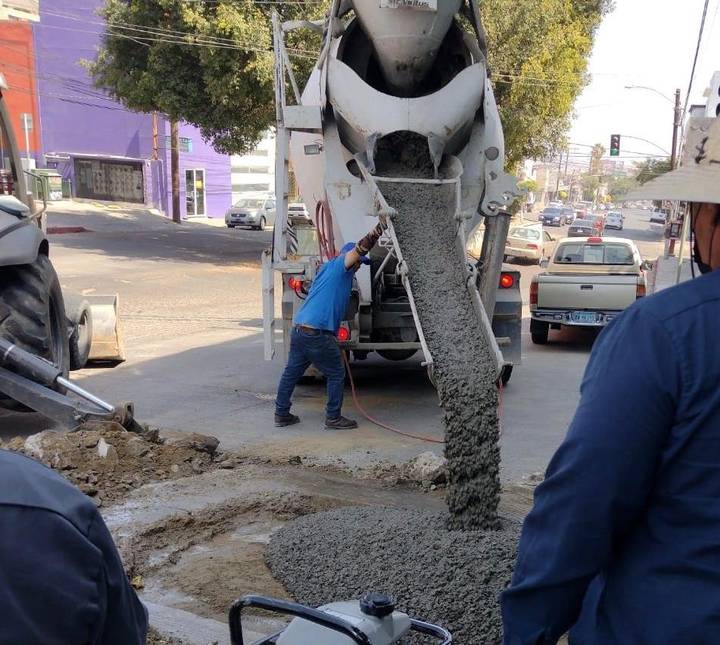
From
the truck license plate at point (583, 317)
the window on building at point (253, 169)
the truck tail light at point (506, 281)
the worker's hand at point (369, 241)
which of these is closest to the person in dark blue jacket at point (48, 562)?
the worker's hand at point (369, 241)

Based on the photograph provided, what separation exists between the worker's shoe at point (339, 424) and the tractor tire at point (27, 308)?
245 cm

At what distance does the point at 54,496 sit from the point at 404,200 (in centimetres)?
582

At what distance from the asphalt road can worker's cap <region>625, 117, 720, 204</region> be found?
4641mm

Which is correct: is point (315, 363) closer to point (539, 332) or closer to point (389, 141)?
point (389, 141)

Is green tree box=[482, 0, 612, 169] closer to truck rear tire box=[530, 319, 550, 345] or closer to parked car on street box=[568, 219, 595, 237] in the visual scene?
truck rear tire box=[530, 319, 550, 345]

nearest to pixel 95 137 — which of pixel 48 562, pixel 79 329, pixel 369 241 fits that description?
pixel 79 329

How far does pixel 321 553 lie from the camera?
436 cm

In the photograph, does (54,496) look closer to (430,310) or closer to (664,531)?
(664,531)

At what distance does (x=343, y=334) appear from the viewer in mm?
7777

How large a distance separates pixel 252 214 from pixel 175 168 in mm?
3865

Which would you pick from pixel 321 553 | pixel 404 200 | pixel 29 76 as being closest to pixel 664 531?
pixel 321 553

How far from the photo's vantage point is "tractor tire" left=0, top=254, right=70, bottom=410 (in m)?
6.52

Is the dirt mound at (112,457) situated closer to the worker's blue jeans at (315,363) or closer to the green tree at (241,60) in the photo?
the worker's blue jeans at (315,363)

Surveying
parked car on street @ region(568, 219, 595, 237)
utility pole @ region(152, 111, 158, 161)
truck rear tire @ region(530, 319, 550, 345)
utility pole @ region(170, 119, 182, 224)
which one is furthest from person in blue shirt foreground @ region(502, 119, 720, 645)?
parked car on street @ region(568, 219, 595, 237)
